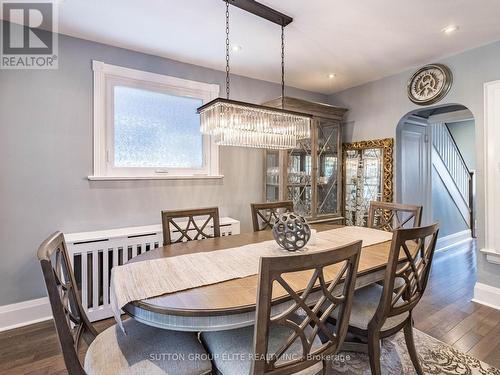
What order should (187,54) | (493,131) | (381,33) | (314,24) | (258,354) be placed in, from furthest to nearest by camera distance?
1. (187,54)
2. (493,131)
3. (381,33)
4. (314,24)
5. (258,354)

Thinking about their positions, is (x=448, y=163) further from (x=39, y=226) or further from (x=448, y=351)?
(x=39, y=226)

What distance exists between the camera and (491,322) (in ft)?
7.85

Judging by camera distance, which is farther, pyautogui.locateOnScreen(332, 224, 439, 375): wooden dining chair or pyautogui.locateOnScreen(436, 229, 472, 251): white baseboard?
pyautogui.locateOnScreen(436, 229, 472, 251): white baseboard

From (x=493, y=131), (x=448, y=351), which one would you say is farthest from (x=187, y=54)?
(x=448, y=351)

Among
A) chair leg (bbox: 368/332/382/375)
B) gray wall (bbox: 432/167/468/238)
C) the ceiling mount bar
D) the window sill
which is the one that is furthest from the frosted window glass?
gray wall (bbox: 432/167/468/238)

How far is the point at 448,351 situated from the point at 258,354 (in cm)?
183

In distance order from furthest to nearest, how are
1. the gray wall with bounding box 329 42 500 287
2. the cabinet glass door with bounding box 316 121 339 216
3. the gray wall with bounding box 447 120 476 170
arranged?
the gray wall with bounding box 447 120 476 170, the cabinet glass door with bounding box 316 121 339 216, the gray wall with bounding box 329 42 500 287

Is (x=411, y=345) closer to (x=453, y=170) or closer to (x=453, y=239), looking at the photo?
(x=453, y=239)

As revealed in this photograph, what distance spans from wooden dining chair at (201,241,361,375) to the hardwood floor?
1368 millimetres

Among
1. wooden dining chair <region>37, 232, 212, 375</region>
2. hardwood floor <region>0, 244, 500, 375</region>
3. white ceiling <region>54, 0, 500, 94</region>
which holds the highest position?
white ceiling <region>54, 0, 500, 94</region>

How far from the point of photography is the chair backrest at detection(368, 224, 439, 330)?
1.39 m

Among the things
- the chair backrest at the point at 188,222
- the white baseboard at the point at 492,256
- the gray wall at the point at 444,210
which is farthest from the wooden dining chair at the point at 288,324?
the gray wall at the point at 444,210

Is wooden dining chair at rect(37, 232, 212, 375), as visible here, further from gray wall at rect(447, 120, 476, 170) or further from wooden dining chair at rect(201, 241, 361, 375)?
gray wall at rect(447, 120, 476, 170)

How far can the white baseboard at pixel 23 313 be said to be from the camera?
2.27m
